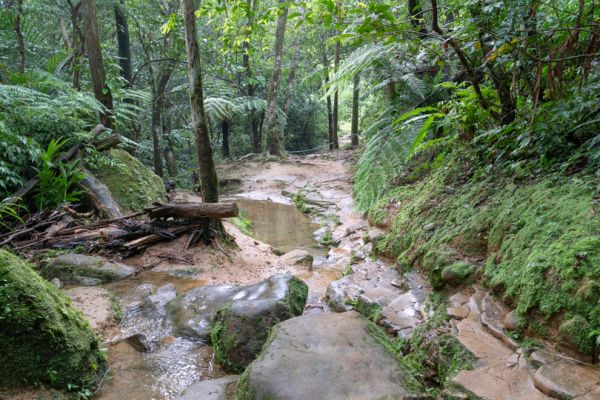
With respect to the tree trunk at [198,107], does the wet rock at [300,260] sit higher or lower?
lower

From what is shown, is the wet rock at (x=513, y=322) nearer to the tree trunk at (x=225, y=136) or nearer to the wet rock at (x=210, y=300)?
the wet rock at (x=210, y=300)

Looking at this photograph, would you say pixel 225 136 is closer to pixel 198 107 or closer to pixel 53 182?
pixel 53 182

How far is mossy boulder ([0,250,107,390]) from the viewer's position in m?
2.11

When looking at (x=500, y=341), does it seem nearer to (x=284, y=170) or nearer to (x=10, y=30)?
(x=10, y=30)

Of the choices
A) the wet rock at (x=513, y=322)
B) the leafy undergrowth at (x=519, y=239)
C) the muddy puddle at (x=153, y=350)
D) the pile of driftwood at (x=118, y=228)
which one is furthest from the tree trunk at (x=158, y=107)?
the wet rock at (x=513, y=322)

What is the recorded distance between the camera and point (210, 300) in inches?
131

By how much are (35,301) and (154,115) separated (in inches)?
292

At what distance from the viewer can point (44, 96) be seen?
5746mm

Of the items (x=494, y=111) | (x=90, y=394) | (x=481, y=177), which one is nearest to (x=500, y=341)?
(x=481, y=177)

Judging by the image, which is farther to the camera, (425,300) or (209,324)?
(209,324)

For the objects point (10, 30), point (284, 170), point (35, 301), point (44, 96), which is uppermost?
point (10, 30)

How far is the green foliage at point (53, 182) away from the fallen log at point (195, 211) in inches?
50.8

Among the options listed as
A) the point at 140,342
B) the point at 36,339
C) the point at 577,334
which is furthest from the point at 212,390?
the point at 577,334

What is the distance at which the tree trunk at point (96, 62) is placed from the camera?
19.9 ft
